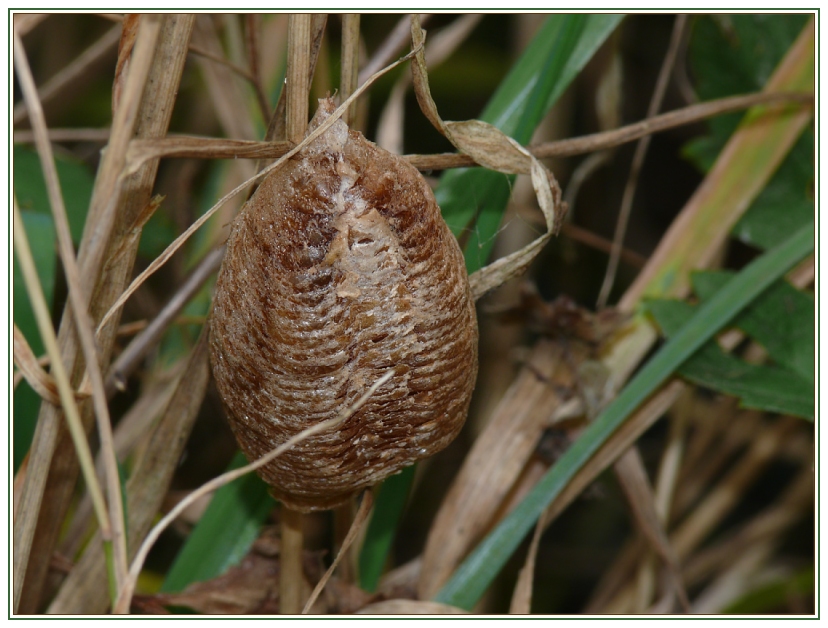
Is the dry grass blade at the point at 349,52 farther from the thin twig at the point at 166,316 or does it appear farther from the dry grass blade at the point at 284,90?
the thin twig at the point at 166,316

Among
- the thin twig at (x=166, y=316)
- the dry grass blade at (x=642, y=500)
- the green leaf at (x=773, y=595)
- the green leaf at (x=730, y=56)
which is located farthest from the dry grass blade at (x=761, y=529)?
the thin twig at (x=166, y=316)

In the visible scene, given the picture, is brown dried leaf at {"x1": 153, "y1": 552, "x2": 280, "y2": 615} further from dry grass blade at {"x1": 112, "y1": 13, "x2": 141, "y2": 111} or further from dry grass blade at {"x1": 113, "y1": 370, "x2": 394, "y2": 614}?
dry grass blade at {"x1": 112, "y1": 13, "x2": 141, "y2": 111}

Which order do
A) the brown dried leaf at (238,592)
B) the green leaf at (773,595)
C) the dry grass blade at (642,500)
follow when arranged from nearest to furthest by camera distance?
the brown dried leaf at (238,592), the dry grass blade at (642,500), the green leaf at (773,595)

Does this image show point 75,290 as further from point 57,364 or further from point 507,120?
Answer: point 507,120

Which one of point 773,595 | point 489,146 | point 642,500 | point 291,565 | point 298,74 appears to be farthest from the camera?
point 773,595

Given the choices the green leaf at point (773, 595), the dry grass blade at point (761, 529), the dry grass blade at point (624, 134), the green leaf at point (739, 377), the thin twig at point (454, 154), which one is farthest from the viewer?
the dry grass blade at point (761, 529)

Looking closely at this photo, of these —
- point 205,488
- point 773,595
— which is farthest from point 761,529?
point 205,488

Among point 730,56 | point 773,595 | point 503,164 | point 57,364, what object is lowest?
point 773,595
